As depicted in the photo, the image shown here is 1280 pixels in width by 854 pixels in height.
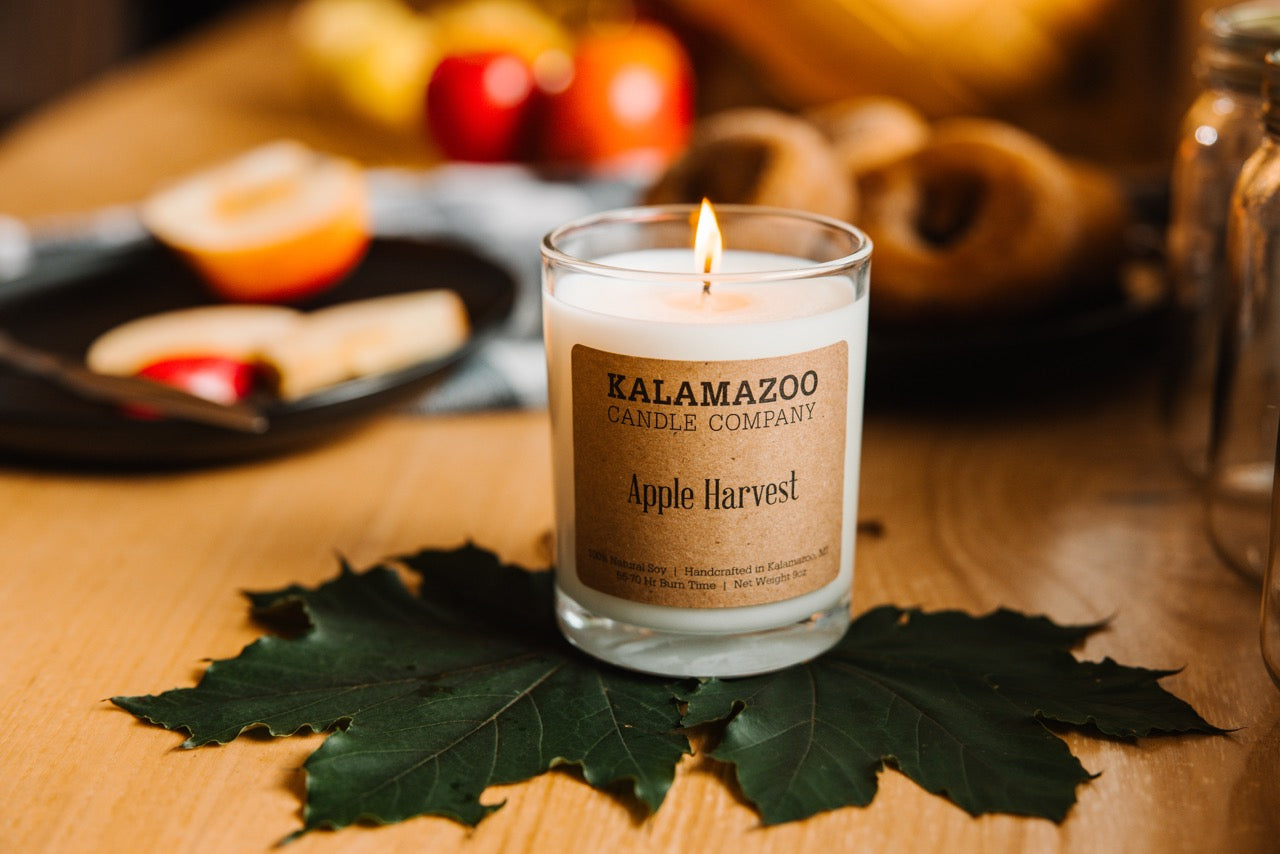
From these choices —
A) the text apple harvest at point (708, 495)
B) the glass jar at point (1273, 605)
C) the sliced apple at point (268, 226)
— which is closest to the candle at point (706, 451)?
the text apple harvest at point (708, 495)

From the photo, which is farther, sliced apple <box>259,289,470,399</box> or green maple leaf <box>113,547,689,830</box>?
sliced apple <box>259,289,470,399</box>

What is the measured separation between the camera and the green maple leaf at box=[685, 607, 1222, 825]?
0.42 metres

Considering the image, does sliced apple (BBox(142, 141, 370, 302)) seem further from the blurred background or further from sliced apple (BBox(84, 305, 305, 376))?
the blurred background

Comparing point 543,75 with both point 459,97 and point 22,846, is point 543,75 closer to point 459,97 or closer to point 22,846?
point 459,97

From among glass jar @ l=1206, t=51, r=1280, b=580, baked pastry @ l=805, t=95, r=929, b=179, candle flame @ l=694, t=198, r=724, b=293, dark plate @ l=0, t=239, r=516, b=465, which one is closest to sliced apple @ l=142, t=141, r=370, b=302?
dark plate @ l=0, t=239, r=516, b=465

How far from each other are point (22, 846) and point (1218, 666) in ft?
1.47

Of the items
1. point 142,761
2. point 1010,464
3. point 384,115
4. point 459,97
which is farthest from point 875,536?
point 384,115

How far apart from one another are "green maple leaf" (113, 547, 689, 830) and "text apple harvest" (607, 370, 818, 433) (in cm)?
10

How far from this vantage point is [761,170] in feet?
2.48

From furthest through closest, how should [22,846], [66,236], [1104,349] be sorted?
[66,236] → [1104,349] → [22,846]

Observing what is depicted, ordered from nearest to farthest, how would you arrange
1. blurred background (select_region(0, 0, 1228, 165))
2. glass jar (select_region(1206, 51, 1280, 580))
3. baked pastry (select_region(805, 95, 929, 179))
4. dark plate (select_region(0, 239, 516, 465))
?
glass jar (select_region(1206, 51, 1280, 580)) < dark plate (select_region(0, 239, 516, 465)) < baked pastry (select_region(805, 95, 929, 179)) < blurred background (select_region(0, 0, 1228, 165))

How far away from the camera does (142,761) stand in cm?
45

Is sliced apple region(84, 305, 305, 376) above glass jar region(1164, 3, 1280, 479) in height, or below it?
below

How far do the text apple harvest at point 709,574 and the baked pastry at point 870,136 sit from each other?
15.4 inches
